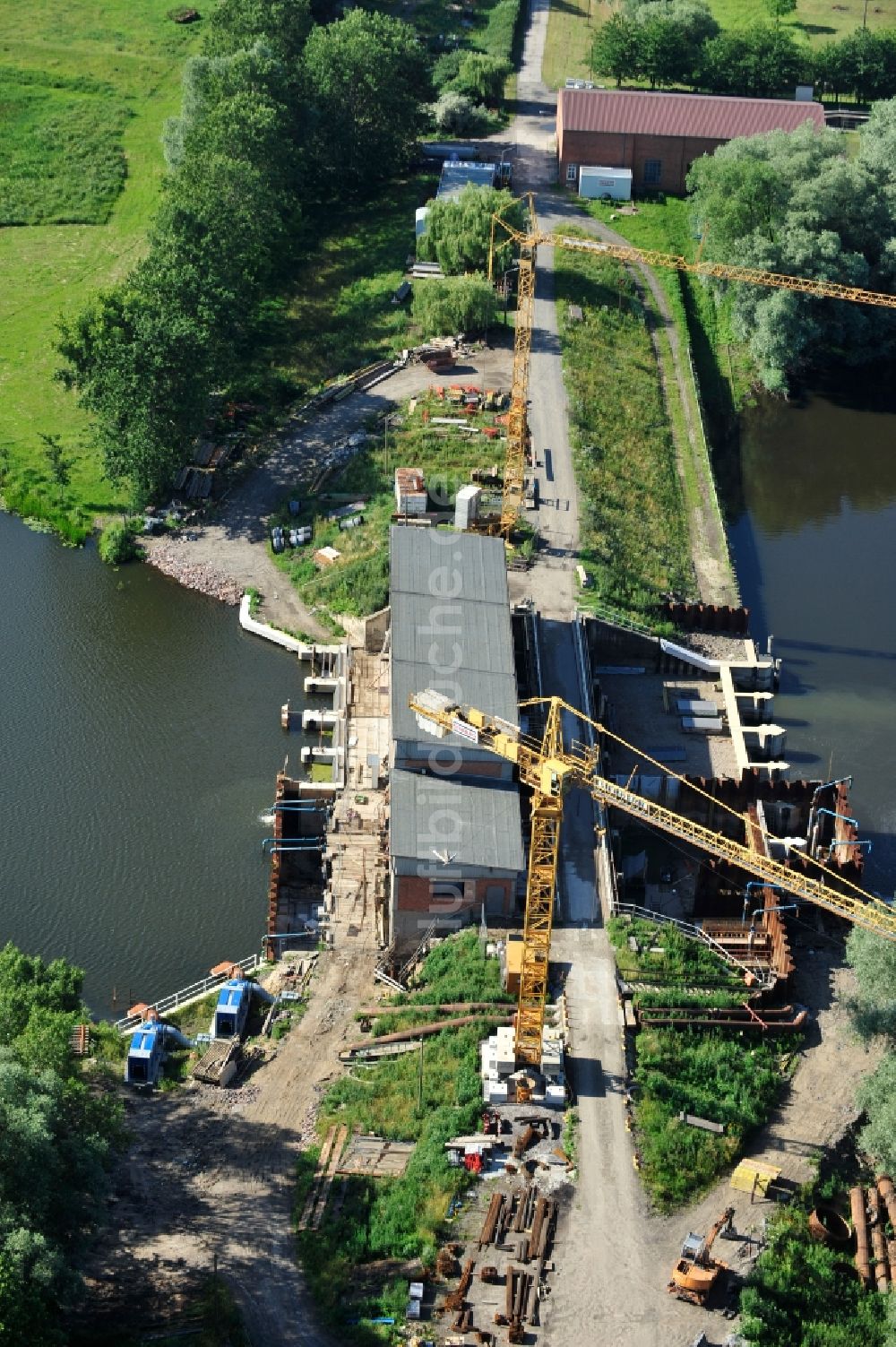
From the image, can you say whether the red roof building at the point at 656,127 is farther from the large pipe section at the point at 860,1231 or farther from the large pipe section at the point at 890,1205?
Answer: the large pipe section at the point at 860,1231

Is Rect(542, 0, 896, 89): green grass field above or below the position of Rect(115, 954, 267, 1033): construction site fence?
above

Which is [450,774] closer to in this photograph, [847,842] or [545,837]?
[545,837]

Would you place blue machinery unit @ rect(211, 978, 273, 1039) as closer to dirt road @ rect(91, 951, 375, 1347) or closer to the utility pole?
dirt road @ rect(91, 951, 375, 1347)

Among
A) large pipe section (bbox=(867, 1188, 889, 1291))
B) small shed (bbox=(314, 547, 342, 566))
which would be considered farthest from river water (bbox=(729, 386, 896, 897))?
small shed (bbox=(314, 547, 342, 566))

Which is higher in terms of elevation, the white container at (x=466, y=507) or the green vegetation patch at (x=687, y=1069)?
the white container at (x=466, y=507)

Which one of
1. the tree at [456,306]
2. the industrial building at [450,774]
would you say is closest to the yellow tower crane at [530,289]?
the tree at [456,306]
